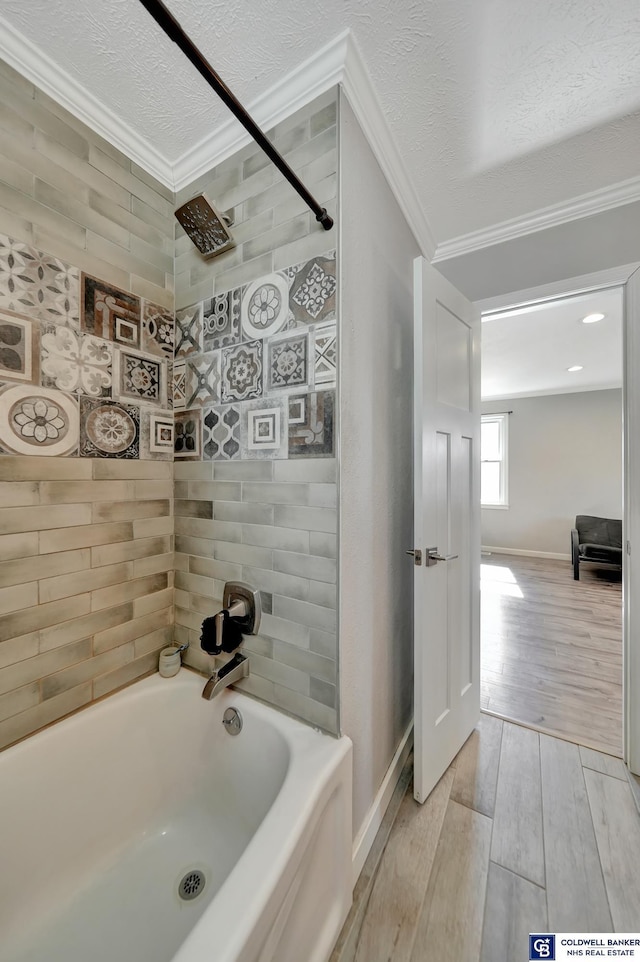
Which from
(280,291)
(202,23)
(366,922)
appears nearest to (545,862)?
(366,922)

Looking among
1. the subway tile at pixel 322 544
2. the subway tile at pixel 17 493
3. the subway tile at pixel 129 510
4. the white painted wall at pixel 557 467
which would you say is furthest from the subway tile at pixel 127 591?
the white painted wall at pixel 557 467

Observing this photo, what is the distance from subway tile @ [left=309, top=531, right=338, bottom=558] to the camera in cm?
100

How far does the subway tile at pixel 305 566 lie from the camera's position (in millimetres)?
1012

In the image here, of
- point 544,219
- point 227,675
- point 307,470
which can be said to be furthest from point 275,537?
point 544,219

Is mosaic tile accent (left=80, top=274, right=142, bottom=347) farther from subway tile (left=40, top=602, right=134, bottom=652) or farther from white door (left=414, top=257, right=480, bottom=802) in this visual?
white door (left=414, top=257, right=480, bottom=802)

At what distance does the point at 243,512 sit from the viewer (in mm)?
1206

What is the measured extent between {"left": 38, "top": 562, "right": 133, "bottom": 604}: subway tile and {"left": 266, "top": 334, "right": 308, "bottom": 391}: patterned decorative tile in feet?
2.71

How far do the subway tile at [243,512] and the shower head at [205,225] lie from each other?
0.90 meters

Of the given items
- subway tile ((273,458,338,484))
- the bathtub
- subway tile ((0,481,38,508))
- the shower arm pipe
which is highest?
the shower arm pipe

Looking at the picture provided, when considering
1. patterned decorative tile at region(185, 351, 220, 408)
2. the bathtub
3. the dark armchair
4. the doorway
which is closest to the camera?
the bathtub

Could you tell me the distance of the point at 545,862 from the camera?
1166 millimetres

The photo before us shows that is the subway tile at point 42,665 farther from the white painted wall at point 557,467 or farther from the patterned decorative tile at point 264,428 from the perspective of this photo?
the white painted wall at point 557,467

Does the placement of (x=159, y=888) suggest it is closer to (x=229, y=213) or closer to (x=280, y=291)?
(x=280, y=291)

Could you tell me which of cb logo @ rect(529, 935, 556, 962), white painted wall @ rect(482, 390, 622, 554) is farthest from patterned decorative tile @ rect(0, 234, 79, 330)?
white painted wall @ rect(482, 390, 622, 554)
